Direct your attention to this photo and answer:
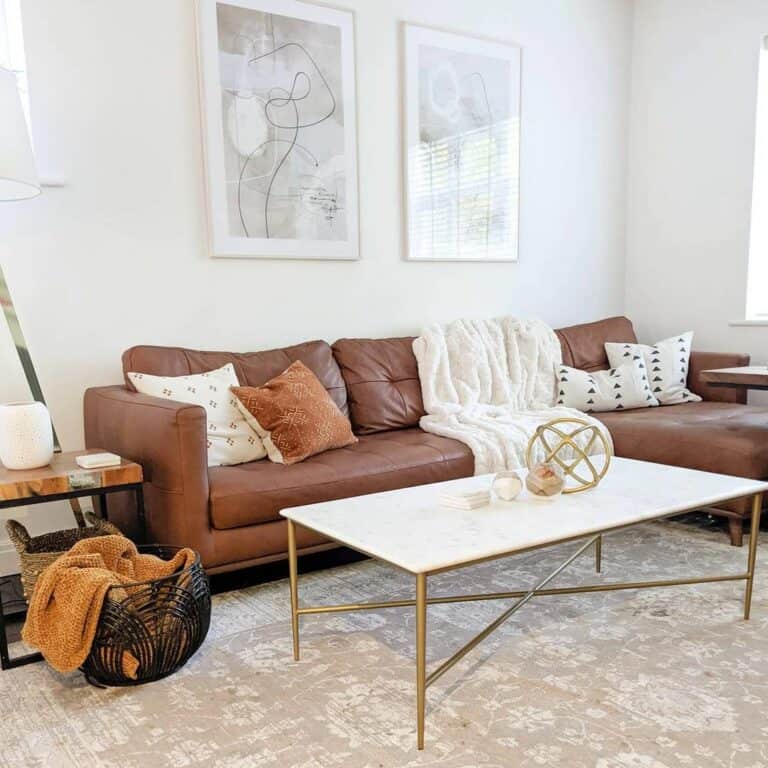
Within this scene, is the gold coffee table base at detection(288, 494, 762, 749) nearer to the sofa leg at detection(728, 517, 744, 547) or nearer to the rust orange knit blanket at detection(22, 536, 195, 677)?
the rust orange knit blanket at detection(22, 536, 195, 677)

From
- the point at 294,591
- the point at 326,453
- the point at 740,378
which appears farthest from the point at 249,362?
the point at 740,378

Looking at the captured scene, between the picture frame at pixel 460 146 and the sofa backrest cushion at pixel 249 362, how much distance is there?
0.86 meters

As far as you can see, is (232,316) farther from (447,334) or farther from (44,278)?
(447,334)

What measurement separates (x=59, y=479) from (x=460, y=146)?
2.68 metres

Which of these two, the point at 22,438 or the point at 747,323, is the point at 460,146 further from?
the point at 22,438

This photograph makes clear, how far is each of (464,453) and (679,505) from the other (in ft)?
3.53

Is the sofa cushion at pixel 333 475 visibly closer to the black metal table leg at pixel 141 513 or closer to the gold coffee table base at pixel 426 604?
the black metal table leg at pixel 141 513

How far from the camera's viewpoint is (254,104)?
321 cm

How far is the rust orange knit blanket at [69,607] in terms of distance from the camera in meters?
1.81

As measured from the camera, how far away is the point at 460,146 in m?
3.88

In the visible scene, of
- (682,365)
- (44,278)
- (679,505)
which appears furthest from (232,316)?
(682,365)

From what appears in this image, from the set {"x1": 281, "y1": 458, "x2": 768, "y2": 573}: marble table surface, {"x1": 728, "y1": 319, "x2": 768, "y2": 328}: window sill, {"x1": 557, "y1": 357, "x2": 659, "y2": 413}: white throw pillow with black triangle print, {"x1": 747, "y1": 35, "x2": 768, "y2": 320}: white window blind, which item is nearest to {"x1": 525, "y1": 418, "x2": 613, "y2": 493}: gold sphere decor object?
{"x1": 281, "y1": 458, "x2": 768, "y2": 573}: marble table surface

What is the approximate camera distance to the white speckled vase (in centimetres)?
220

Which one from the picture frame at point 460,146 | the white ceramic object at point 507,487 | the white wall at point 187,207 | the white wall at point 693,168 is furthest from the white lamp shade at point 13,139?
the white wall at point 693,168
